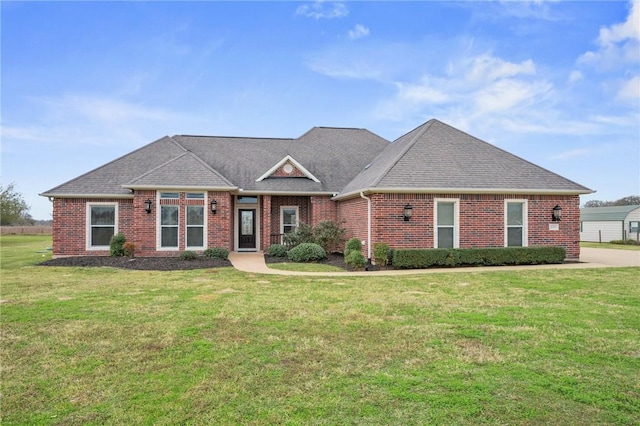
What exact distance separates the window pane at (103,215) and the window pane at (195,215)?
368 cm

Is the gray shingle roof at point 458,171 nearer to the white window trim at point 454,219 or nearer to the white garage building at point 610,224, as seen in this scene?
the white window trim at point 454,219


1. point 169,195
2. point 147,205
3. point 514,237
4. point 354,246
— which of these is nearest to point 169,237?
point 147,205

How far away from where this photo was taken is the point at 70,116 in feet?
58.0

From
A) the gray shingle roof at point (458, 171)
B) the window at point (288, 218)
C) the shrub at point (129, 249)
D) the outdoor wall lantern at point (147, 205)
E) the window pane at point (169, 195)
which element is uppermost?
the gray shingle roof at point (458, 171)

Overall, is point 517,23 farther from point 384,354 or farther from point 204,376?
point 204,376

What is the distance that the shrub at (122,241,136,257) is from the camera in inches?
604

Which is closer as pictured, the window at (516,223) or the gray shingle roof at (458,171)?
the gray shingle roof at (458,171)

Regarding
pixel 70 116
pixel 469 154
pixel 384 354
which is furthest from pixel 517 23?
pixel 70 116

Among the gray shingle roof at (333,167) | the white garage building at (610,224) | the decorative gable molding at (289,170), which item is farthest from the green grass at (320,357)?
the white garage building at (610,224)

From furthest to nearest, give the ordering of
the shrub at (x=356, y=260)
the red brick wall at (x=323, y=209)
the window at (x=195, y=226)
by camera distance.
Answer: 1. the red brick wall at (x=323, y=209)
2. the window at (x=195, y=226)
3. the shrub at (x=356, y=260)

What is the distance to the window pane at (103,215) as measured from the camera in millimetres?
16750

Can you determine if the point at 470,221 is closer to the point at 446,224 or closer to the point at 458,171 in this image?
the point at 446,224

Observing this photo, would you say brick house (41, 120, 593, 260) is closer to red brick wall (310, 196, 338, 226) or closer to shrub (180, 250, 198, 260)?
red brick wall (310, 196, 338, 226)

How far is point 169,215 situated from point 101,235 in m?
3.62
